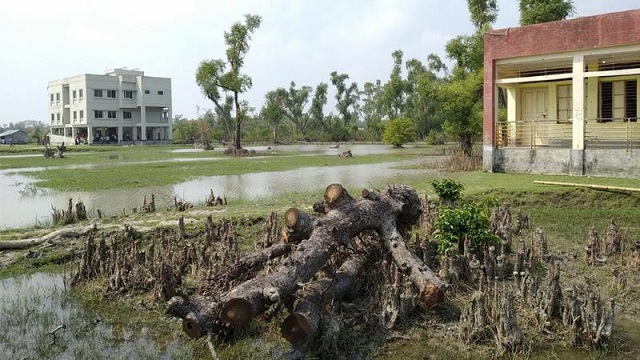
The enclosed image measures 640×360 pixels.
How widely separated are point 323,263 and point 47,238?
261 inches

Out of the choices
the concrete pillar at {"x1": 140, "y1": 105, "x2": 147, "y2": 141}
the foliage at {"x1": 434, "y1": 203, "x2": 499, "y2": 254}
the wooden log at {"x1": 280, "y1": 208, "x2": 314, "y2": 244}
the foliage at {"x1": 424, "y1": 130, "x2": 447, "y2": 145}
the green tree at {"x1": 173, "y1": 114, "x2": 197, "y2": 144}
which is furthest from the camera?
the green tree at {"x1": 173, "y1": 114, "x2": 197, "y2": 144}

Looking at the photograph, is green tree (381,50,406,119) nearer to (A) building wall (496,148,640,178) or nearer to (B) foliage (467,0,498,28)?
(B) foliage (467,0,498,28)

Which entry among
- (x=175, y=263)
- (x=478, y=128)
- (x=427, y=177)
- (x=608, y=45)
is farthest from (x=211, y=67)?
(x=175, y=263)

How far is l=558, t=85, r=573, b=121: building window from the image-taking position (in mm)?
22141

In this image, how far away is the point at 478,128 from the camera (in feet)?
100

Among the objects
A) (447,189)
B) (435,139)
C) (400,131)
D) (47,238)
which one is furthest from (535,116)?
(435,139)

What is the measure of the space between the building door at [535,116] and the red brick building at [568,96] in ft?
0.12

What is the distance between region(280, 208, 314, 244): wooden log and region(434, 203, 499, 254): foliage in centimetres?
236

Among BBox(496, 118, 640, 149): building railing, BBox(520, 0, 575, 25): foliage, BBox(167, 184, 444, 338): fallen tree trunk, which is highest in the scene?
BBox(520, 0, 575, 25): foliage

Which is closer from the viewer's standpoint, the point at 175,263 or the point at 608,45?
the point at 175,263

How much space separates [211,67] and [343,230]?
4314 cm

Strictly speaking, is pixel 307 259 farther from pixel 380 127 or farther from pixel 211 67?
pixel 380 127

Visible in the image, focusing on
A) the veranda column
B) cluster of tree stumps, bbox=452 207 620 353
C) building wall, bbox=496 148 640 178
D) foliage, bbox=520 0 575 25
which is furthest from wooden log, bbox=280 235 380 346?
foliage, bbox=520 0 575 25

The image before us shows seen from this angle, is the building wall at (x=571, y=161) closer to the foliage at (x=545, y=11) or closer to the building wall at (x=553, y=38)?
the building wall at (x=553, y=38)
